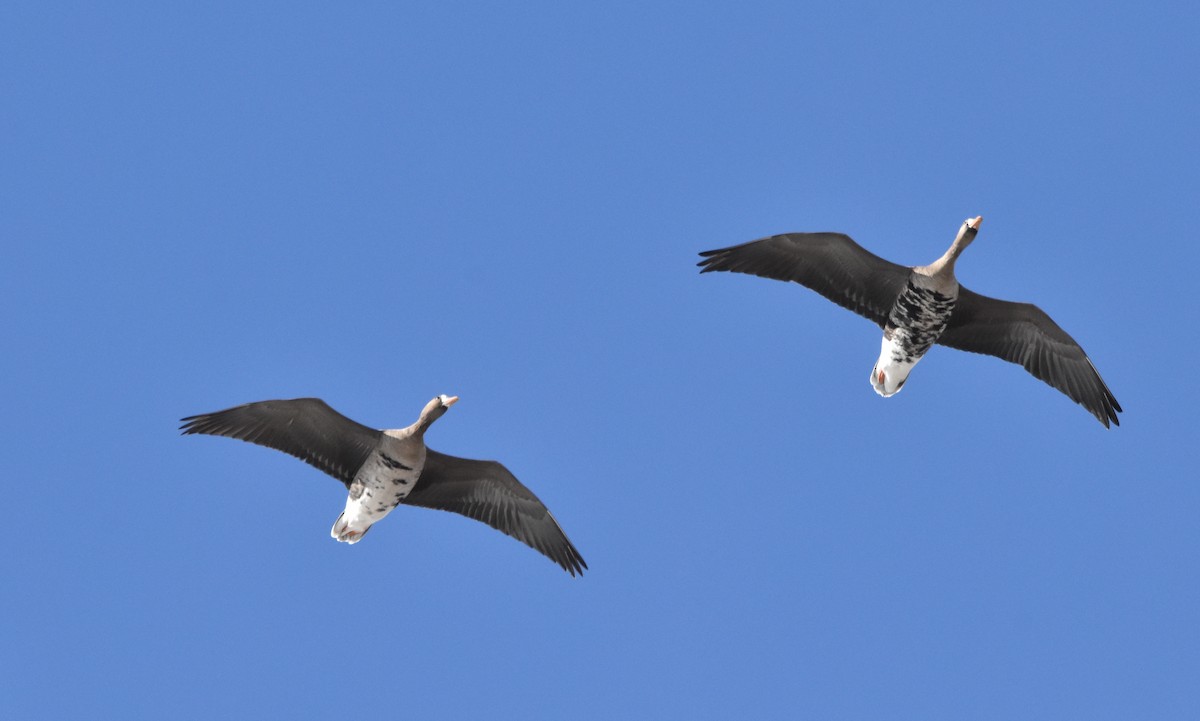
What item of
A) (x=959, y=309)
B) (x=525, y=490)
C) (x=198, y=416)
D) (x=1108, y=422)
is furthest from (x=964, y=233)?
(x=198, y=416)

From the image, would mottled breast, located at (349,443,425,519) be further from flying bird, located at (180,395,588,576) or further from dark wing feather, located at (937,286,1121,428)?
dark wing feather, located at (937,286,1121,428)

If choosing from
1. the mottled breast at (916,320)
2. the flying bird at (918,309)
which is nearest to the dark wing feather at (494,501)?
the flying bird at (918,309)

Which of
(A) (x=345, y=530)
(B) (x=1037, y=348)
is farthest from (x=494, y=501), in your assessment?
(B) (x=1037, y=348)

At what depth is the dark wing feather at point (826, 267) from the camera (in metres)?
27.2

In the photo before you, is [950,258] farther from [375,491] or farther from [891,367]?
[375,491]

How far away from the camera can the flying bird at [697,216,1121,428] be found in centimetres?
2706

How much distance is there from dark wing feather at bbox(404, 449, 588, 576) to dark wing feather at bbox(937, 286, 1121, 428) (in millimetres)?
6875

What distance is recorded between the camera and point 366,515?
88.9 ft

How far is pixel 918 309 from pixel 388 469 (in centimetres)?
842

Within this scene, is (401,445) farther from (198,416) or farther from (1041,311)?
(1041,311)

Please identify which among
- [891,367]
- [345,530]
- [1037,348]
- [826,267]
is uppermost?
[826,267]

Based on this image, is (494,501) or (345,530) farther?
(494,501)

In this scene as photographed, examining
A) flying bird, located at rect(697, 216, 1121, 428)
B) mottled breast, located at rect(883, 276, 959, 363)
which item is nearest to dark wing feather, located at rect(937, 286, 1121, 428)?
flying bird, located at rect(697, 216, 1121, 428)

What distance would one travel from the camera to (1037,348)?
2842 centimetres
